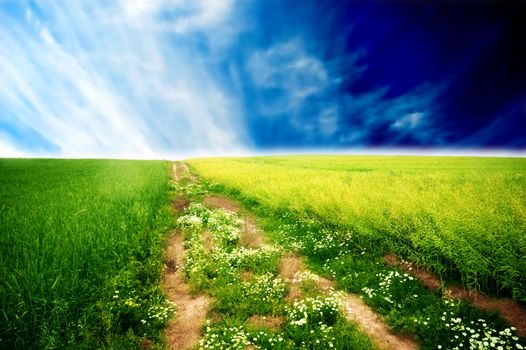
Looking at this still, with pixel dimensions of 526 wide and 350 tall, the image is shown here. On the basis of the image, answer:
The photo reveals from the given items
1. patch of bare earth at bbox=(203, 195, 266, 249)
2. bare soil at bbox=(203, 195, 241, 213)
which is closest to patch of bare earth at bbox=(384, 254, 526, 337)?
patch of bare earth at bbox=(203, 195, 266, 249)

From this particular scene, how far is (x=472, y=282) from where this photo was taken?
6262 millimetres

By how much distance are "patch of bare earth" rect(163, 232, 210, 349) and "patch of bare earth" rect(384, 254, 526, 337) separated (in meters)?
4.65

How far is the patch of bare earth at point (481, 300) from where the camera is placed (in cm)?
538

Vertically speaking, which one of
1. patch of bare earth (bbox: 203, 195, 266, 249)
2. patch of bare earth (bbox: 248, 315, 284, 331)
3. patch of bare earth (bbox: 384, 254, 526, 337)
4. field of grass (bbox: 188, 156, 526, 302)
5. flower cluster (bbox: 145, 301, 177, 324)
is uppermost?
field of grass (bbox: 188, 156, 526, 302)

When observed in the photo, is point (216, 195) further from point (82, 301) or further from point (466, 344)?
point (466, 344)

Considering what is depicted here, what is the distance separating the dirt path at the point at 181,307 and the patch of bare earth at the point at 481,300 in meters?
4.64

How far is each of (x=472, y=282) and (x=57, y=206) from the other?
1311 cm

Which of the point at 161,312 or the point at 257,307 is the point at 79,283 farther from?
the point at 257,307

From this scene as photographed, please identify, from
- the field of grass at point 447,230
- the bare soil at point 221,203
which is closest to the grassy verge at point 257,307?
the field of grass at point 447,230

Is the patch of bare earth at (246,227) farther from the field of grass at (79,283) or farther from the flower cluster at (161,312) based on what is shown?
the flower cluster at (161,312)

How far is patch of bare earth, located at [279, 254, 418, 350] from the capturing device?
5172 mm

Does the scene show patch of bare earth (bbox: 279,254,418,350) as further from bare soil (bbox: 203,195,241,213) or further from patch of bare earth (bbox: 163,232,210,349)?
bare soil (bbox: 203,195,241,213)

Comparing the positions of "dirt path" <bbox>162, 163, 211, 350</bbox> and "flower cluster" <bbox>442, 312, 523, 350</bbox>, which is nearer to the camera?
"flower cluster" <bbox>442, 312, 523, 350</bbox>

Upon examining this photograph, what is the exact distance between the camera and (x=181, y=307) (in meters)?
6.36
